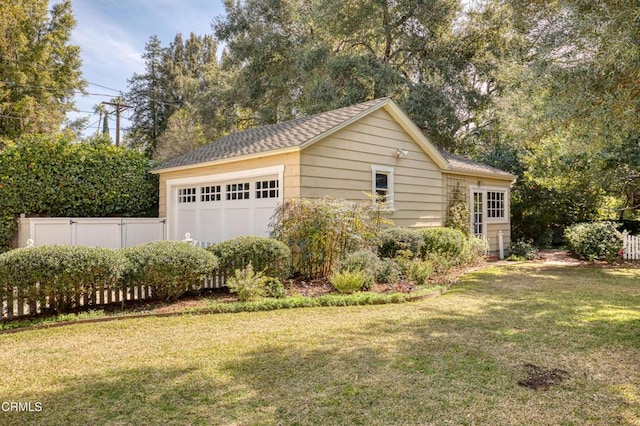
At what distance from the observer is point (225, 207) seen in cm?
1112

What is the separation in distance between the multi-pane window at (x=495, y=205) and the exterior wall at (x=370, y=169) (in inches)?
116

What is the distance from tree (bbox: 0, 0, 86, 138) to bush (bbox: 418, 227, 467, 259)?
2047 cm

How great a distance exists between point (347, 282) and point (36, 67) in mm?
22501

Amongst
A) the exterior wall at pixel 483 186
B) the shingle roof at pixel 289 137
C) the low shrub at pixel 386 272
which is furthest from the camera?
the exterior wall at pixel 483 186

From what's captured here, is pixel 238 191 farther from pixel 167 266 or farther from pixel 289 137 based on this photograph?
pixel 167 266

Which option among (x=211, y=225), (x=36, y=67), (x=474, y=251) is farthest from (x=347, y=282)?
(x=36, y=67)

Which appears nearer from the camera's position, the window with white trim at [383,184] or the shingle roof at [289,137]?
the shingle roof at [289,137]

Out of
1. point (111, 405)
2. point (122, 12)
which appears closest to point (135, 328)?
point (111, 405)

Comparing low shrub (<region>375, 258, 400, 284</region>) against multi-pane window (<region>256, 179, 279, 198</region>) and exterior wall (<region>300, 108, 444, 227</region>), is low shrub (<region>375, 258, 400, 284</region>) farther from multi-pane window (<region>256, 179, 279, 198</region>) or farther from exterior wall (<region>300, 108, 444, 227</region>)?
multi-pane window (<region>256, 179, 279, 198</region>)

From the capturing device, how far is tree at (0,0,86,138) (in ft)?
64.4

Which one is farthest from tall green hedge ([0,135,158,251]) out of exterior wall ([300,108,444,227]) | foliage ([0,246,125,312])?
exterior wall ([300,108,444,227])

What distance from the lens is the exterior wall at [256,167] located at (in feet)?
29.8

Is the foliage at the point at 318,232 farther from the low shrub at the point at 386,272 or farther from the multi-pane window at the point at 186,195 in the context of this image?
the multi-pane window at the point at 186,195

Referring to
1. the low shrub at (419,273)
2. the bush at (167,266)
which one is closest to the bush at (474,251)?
the low shrub at (419,273)
